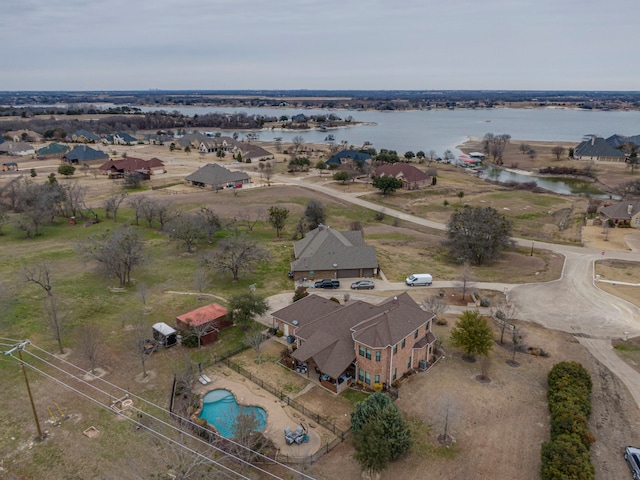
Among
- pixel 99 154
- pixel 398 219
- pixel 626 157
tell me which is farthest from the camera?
pixel 626 157

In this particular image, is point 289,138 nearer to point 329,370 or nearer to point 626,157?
point 626,157

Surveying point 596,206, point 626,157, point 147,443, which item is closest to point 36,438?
point 147,443

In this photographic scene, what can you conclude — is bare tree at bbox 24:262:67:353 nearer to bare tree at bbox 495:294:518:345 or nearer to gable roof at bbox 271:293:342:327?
gable roof at bbox 271:293:342:327

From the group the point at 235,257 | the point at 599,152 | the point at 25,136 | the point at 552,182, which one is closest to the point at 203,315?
the point at 235,257

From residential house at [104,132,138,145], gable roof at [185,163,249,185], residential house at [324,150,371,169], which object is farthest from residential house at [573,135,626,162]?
residential house at [104,132,138,145]

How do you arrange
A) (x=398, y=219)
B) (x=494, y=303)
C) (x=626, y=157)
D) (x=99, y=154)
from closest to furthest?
(x=494, y=303), (x=398, y=219), (x=99, y=154), (x=626, y=157)

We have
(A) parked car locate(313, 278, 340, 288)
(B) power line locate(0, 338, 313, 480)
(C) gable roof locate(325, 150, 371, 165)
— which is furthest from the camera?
(C) gable roof locate(325, 150, 371, 165)

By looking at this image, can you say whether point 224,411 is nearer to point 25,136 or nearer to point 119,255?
point 119,255
